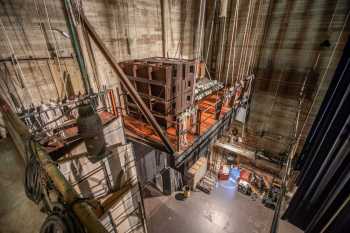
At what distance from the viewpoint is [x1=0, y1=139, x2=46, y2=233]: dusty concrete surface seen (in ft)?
9.17

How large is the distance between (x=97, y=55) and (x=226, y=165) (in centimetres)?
831

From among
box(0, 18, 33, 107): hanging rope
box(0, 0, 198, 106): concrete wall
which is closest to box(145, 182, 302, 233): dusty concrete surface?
box(0, 0, 198, 106): concrete wall

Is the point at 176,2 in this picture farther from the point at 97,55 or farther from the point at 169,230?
the point at 169,230

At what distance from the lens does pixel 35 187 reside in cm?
180

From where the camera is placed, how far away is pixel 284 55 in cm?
638

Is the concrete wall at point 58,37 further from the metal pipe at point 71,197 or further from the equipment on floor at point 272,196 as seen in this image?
the equipment on floor at point 272,196

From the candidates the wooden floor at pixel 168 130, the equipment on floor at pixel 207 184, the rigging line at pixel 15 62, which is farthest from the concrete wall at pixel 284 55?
the rigging line at pixel 15 62

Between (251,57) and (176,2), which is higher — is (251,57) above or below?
below

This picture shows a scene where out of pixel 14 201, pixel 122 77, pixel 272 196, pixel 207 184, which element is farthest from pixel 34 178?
pixel 272 196

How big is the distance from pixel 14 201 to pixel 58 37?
3.57m

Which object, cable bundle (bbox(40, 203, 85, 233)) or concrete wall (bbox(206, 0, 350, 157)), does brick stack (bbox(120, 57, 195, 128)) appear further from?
concrete wall (bbox(206, 0, 350, 157))

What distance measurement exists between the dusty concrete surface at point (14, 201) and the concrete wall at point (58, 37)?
130 cm

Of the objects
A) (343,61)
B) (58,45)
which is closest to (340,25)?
(343,61)

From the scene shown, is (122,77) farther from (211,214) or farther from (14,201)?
(211,214)
